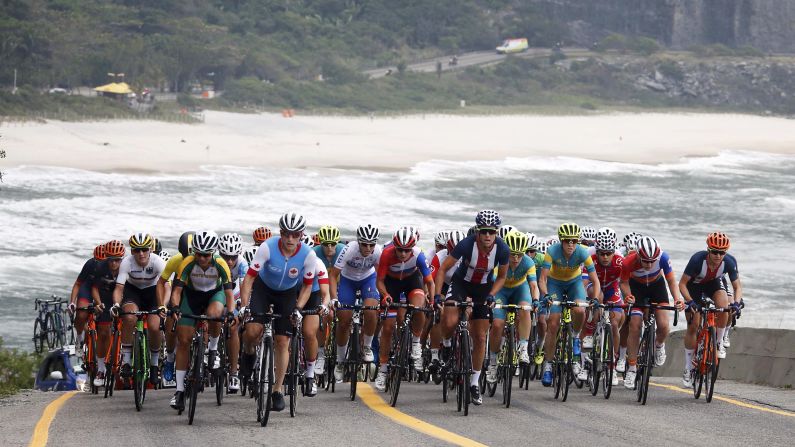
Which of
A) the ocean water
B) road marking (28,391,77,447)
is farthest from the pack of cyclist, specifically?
the ocean water

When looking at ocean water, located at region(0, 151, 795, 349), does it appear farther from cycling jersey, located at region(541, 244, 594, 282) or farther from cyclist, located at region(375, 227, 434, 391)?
cyclist, located at region(375, 227, 434, 391)

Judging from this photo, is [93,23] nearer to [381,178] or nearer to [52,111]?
[52,111]

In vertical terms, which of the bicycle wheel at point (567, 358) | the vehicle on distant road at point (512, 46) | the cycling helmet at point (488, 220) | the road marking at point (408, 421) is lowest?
the road marking at point (408, 421)

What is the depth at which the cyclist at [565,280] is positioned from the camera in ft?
51.9

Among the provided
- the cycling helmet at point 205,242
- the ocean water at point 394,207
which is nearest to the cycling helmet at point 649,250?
the cycling helmet at point 205,242

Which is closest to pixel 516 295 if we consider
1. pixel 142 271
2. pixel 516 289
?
pixel 516 289

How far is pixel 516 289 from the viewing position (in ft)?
49.6

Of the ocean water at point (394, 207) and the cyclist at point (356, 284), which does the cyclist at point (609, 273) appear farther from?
the ocean water at point (394, 207)

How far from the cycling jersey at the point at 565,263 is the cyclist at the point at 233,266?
3371 mm

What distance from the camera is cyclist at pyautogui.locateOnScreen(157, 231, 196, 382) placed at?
13.3 meters

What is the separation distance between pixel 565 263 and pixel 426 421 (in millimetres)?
3605

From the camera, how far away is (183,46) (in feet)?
325

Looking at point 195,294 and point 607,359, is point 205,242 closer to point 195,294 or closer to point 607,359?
point 195,294

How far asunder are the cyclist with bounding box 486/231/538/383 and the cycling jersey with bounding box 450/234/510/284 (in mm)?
881
